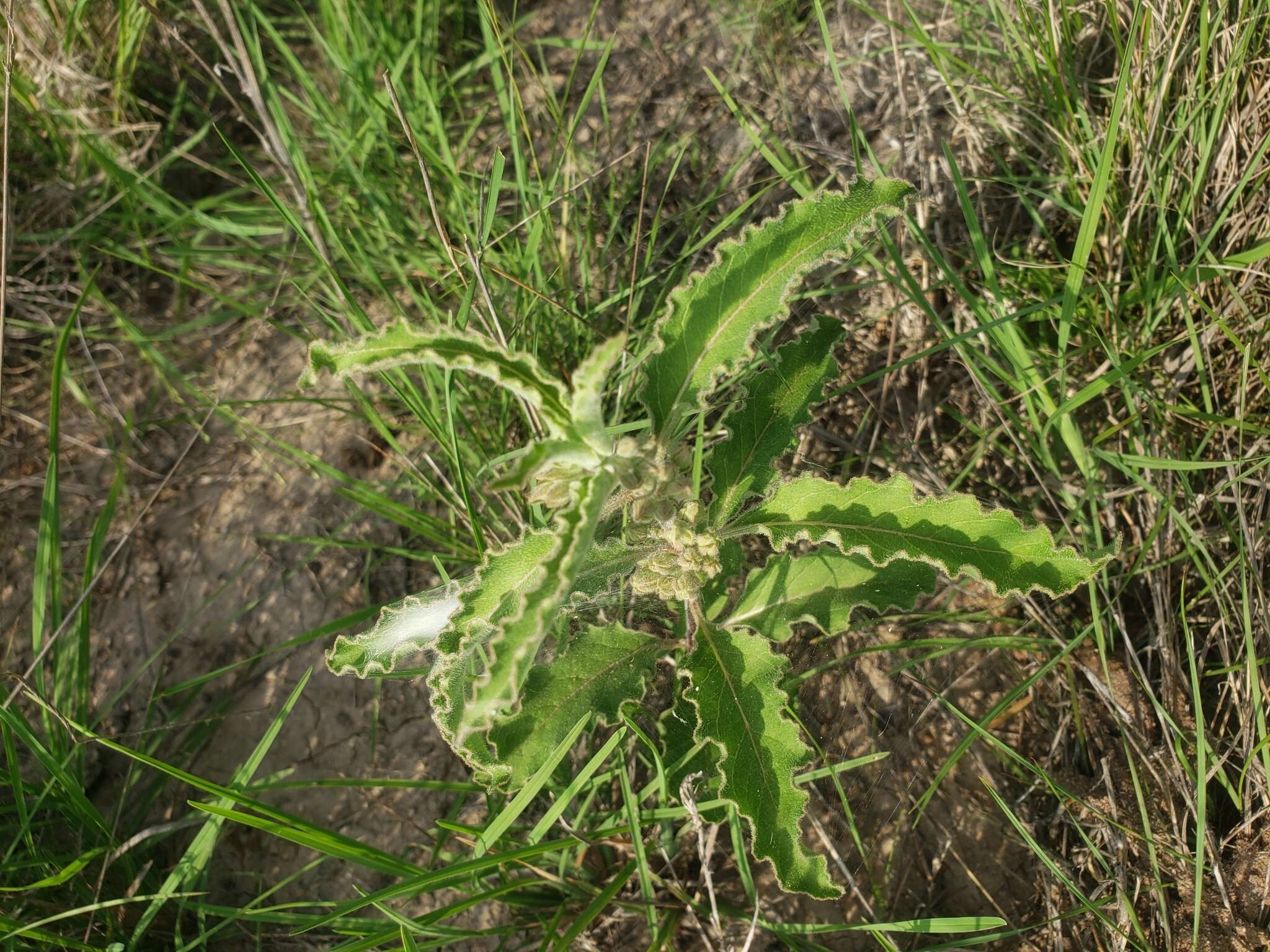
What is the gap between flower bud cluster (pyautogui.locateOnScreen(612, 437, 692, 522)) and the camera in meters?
1.47

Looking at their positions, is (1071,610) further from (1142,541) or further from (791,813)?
(791,813)

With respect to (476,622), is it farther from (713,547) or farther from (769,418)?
(769,418)

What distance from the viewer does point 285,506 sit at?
296 centimetres

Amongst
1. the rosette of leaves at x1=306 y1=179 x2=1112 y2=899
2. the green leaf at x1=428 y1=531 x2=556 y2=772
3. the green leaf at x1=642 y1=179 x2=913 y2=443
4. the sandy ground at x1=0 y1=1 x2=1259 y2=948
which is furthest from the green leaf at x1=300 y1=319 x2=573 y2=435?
the sandy ground at x1=0 y1=1 x2=1259 y2=948

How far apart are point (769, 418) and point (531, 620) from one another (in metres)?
0.86

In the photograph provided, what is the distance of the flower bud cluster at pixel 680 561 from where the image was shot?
5.68 feet

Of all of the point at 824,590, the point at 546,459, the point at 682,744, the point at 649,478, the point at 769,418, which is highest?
the point at 546,459

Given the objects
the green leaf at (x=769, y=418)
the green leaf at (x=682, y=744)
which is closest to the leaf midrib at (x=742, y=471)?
the green leaf at (x=769, y=418)

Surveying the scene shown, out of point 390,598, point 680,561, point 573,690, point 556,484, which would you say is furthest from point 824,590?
point 390,598

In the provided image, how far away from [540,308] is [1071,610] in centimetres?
152

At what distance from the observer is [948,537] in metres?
1.68

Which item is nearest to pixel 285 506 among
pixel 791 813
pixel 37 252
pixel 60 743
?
pixel 60 743

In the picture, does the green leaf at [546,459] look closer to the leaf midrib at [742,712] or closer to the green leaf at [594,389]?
the green leaf at [594,389]

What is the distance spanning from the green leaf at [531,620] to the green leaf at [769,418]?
662mm
